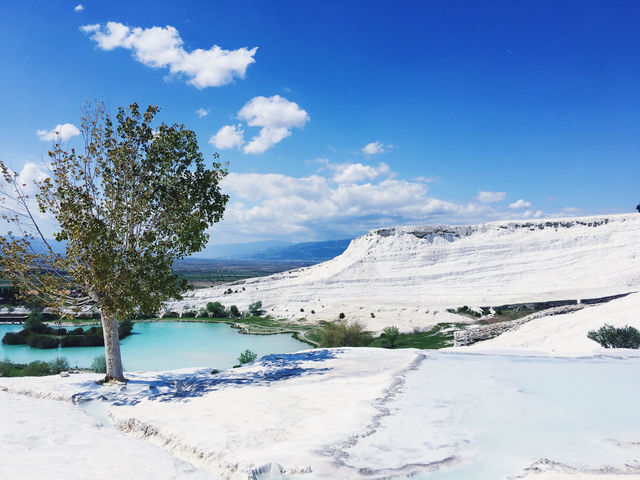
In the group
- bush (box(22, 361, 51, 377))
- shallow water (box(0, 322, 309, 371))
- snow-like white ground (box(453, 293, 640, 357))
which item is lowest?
shallow water (box(0, 322, 309, 371))

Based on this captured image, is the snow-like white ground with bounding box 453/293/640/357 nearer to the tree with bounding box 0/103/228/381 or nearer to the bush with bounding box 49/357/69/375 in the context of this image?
the tree with bounding box 0/103/228/381

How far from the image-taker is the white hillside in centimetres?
5100

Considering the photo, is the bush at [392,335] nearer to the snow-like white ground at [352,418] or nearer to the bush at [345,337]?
the bush at [345,337]

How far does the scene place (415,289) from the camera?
191 feet

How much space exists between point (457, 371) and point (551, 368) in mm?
2748

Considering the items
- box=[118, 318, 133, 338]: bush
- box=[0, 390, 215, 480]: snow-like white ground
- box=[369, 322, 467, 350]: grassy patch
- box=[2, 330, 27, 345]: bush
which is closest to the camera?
box=[0, 390, 215, 480]: snow-like white ground

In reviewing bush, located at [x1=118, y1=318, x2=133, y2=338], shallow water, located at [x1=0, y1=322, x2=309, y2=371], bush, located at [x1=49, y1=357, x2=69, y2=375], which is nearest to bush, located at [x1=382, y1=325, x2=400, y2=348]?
shallow water, located at [x1=0, y1=322, x2=309, y2=371]

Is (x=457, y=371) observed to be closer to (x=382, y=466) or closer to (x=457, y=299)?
(x=382, y=466)

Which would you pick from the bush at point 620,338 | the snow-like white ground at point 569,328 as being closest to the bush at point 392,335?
the snow-like white ground at point 569,328

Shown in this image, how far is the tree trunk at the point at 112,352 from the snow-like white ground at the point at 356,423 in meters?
0.61

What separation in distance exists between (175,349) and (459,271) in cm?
4437

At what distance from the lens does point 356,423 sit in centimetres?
718

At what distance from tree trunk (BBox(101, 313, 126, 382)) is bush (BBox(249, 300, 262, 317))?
4010cm

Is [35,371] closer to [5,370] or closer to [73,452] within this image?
[5,370]
